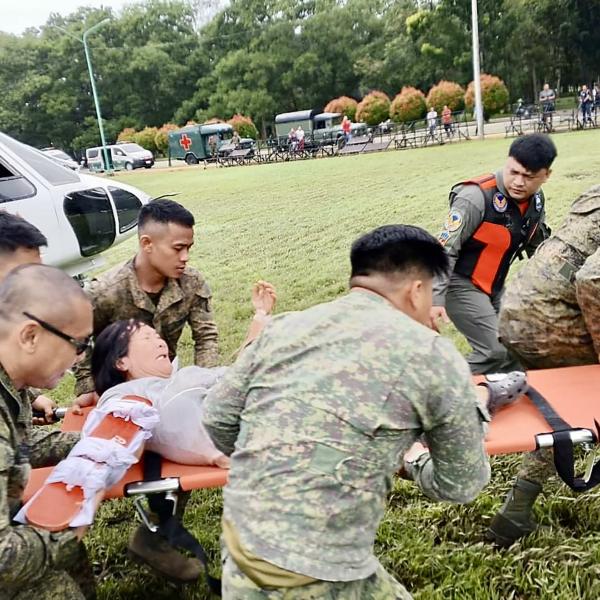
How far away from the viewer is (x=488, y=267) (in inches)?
140

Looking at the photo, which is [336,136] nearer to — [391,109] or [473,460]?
[391,109]

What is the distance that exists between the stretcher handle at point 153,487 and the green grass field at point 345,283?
0.68 metres

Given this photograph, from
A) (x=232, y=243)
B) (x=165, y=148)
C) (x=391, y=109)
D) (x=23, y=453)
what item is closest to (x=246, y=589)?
(x=23, y=453)

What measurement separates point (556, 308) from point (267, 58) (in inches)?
1826

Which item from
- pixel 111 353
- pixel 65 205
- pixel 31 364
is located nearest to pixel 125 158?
pixel 65 205

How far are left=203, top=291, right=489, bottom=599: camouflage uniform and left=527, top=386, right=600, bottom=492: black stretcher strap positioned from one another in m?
0.79

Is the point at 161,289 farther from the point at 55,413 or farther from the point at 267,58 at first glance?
the point at 267,58

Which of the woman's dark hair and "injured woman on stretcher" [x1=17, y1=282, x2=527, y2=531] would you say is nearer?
"injured woman on stretcher" [x1=17, y1=282, x2=527, y2=531]

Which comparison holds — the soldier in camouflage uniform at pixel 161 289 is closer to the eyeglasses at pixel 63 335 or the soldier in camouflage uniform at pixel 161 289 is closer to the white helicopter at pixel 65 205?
the eyeglasses at pixel 63 335

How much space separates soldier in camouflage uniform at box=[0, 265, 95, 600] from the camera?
1.66 meters

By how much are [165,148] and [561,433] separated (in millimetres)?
39777

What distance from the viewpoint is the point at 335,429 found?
1412 mm

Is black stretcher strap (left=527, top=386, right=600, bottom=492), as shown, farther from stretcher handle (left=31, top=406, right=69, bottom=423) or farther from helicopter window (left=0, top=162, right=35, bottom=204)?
helicopter window (left=0, top=162, right=35, bottom=204)

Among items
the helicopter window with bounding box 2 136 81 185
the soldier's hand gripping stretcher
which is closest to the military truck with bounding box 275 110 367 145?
the helicopter window with bounding box 2 136 81 185
